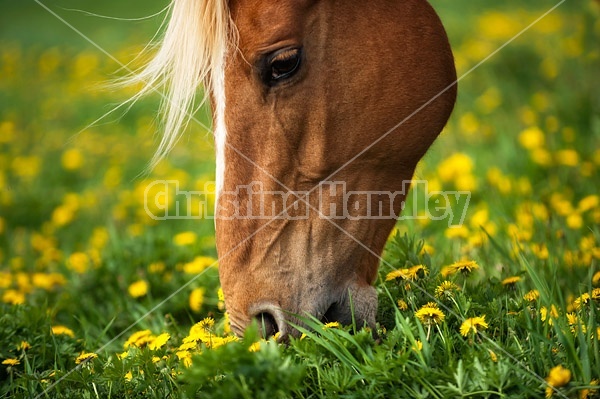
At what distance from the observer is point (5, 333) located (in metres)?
2.44

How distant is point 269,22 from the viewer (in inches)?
82.0

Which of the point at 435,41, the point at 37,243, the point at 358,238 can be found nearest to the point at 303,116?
the point at 358,238

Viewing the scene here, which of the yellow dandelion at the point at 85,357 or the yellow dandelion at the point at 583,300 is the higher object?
the yellow dandelion at the point at 583,300

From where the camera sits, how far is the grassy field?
5.72ft

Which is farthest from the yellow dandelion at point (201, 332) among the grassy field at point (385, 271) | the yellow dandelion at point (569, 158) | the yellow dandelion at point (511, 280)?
the yellow dandelion at point (569, 158)

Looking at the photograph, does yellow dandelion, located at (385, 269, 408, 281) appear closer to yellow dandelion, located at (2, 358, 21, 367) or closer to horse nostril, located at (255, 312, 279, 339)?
horse nostril, located at (255, 312, 279, 339)

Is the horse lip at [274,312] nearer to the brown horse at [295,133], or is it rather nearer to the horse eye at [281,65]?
the brown horse at [295,133]

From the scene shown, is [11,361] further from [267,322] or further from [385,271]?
[385,271]

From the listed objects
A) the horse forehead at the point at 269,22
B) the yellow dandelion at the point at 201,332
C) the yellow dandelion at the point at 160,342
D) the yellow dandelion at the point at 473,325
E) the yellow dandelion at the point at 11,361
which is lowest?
the yellow dandelion at the point at 11,361

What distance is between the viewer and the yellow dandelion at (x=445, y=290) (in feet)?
6.84

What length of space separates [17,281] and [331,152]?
82.5 inches

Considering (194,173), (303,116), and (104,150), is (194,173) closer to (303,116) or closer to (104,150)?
(104,150)

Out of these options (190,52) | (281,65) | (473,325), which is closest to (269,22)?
(281,65)

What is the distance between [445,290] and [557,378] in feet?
1.80
